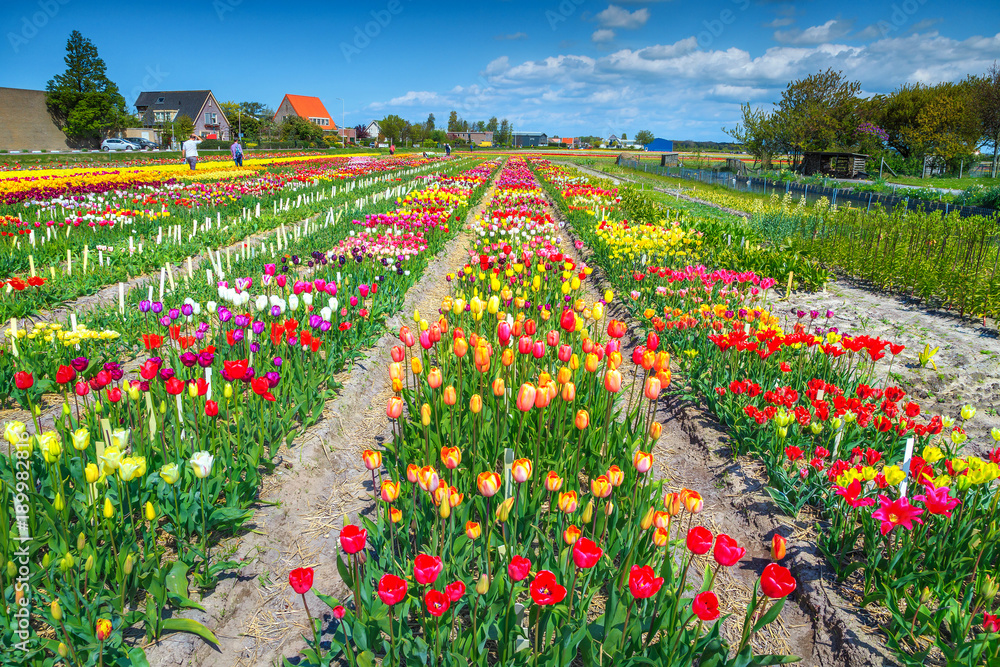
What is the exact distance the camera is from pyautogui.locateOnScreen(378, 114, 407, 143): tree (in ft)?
308

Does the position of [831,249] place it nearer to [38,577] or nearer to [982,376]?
[982,376]

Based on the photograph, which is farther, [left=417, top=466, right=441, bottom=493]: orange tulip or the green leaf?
the green leaf

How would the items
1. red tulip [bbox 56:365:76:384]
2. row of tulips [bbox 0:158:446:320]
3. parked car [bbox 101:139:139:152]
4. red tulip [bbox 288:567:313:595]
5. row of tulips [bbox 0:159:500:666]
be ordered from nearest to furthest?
red tulip [bbox 288:567:313:595], row of tulips [bbox 0:159:500:666], red tulip [bbox 56:365:76:384], row of tulips [bbox 0:158:446:320], parked car [bbox 101:139:139:152]

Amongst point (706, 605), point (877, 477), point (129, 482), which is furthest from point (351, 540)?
point (877, 477)

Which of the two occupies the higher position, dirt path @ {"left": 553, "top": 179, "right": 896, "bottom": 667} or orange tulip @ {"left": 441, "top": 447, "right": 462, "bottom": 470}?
orange tulip @ {"left": 441, "top": 447, "right": 462, "bottom": 470}

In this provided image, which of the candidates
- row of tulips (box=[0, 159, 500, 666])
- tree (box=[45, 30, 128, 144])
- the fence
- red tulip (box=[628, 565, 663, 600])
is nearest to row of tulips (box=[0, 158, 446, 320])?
row of tulips (box=[0, 159, 500, 666])

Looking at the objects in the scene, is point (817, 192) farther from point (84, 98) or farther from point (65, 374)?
point (84, 98)

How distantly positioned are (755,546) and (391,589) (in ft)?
7.67

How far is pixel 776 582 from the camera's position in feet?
5.38

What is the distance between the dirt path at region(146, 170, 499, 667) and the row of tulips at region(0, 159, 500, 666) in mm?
114

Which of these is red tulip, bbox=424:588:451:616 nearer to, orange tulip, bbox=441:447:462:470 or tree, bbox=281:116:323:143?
orange tulip, bbox=441:447:462:470

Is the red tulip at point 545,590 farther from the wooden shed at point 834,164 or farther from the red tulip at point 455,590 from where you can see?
the wooden shed at point 834,164

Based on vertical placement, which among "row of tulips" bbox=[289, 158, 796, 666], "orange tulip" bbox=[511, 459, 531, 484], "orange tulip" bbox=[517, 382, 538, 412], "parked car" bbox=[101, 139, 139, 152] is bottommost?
"row of tulips" bbox=[289, 158, 796, 666]

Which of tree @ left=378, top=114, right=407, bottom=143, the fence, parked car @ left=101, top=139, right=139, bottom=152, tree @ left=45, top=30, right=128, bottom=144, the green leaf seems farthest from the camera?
tree @ left=378, top=114, right=407, bottom=143
